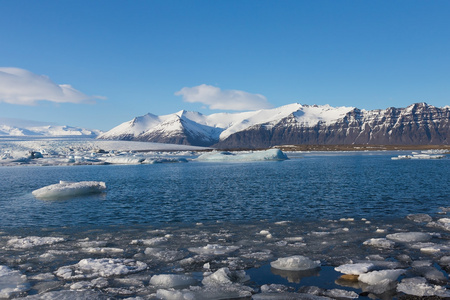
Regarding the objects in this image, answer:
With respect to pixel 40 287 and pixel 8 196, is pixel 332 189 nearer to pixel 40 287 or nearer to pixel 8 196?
pixel 40 287

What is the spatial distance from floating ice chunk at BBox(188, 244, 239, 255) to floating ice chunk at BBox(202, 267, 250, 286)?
1.99 m

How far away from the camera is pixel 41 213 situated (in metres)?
19.0

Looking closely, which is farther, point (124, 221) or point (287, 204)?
point (287, 204)

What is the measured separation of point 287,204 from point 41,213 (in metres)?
13.7

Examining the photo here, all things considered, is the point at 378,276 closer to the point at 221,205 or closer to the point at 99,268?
the point at 99,268

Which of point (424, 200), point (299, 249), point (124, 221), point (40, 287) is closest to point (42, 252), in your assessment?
point (40, 287)

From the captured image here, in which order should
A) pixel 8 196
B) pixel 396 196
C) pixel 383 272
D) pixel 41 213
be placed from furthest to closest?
pixel 8 196 → pixel 396 196 → pixel 41 213 → pixel 383 272

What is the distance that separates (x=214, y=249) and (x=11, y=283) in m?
5.79

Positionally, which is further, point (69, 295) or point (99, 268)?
point (99, 268)

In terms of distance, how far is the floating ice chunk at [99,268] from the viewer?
956 centimetres

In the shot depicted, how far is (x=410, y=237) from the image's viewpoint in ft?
41.8

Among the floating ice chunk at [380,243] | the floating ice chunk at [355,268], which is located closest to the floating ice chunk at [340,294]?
the floating ice chunk at [355,268]

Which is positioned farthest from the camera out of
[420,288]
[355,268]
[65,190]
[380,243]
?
[65,190]

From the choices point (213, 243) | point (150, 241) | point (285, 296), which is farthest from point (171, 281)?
point (150, 241)
